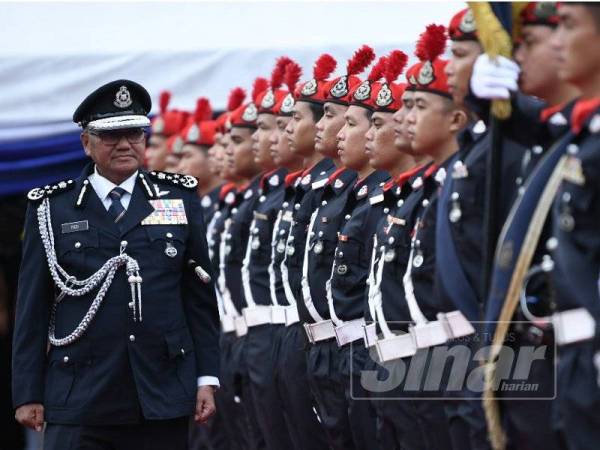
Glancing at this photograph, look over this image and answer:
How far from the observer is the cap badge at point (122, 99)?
22.1ft

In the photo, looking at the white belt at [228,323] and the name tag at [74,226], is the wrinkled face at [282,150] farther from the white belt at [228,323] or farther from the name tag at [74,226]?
the name tag at [74,226]

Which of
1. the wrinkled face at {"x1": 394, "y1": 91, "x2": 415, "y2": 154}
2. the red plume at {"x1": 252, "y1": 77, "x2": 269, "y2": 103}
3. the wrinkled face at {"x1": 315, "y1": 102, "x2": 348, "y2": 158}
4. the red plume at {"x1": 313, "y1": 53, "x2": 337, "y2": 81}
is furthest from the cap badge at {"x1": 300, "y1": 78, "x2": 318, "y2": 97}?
the wrinkled face at {"x1": 394, "y1": 91, "x2": 415, "y2": 154}

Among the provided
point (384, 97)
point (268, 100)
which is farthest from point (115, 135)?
point (268, 100)

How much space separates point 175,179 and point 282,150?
9.69 ft

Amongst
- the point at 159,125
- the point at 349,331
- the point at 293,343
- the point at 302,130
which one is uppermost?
the point at 302,130

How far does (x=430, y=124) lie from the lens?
7.10 metres

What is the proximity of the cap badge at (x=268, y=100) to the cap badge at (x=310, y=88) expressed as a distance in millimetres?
1010

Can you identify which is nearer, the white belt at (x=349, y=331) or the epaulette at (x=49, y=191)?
the epaulette at (x=49, y=191)

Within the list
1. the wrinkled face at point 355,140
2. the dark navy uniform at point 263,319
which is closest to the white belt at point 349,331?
the wrinkled face at point 355,140

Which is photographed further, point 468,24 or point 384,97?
point 384,97

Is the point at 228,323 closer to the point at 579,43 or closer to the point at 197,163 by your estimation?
the point at 197,163

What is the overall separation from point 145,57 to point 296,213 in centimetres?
408

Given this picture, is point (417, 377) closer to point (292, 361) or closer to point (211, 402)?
point (211, 402)

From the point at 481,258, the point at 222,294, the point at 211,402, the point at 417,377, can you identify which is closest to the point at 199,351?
the point at 211,402
